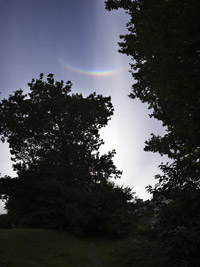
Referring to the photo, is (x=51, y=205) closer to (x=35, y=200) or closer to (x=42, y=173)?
(x=35, y=200)

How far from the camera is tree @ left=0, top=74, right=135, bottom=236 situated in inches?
866

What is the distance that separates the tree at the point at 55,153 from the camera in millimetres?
21984

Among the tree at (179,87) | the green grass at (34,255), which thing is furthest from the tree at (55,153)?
the tree at (179,87)

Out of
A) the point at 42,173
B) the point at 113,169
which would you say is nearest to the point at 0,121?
the point at 42,173

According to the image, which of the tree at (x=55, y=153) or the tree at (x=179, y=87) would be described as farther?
the tree at (x=55, y=153)

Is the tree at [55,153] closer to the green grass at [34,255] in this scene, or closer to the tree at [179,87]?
the green grass at [34,255]

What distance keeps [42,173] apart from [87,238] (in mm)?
7509

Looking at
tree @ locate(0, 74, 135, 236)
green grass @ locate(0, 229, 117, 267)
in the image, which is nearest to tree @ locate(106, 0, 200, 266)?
green grass @ locate(0, 229, 117, 267)

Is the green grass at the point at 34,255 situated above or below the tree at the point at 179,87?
below

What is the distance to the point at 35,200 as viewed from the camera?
840 inches

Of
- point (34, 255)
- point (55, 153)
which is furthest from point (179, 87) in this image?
point (55, 153)

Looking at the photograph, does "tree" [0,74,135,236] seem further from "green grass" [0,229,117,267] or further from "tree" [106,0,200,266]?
"tree" [106,0,200,266]

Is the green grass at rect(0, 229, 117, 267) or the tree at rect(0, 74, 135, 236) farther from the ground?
the tree at rect(0, 74, 135, 236)

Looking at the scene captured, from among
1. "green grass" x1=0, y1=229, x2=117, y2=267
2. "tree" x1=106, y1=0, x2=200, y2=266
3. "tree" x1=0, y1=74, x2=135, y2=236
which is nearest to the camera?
"tree" x1=106, y1=0, x2=200, y2=266
